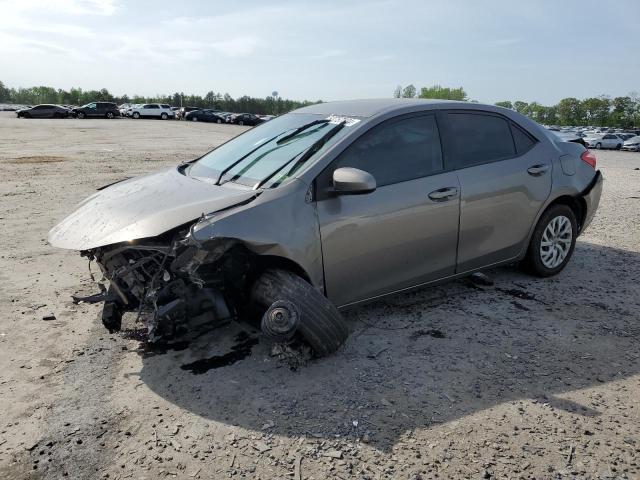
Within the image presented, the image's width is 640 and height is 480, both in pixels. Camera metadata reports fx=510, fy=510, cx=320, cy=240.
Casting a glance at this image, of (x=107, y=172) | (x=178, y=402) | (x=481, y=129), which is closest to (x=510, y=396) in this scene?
(x=178, y=402)

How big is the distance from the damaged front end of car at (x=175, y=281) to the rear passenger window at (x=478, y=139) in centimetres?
199

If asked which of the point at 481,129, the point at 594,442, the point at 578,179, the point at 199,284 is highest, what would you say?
the point at 481,129

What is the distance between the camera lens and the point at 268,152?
4016 mm

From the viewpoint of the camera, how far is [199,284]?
330 centimetres

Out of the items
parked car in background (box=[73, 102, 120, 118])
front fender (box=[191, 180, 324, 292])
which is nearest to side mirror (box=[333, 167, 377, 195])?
front fender (box=[191, 180, 324, 292])

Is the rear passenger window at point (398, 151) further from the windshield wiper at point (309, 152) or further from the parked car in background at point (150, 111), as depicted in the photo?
the parked car in background at point (150, 111)

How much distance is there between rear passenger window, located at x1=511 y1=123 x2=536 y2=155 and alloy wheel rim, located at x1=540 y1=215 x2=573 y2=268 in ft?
2.47

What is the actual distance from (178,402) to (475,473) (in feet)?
5.62

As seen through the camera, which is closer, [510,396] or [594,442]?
[594,442]

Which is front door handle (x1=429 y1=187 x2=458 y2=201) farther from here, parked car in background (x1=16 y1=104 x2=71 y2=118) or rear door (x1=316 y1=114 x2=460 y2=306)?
parked car in background (x1=16 y1=104 x2=71 y2=118)

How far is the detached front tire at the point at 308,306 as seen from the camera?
128 inches

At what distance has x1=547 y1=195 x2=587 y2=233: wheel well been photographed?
492cm

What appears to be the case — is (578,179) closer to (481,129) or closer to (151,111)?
(481,129)

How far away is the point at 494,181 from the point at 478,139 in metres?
0.39
